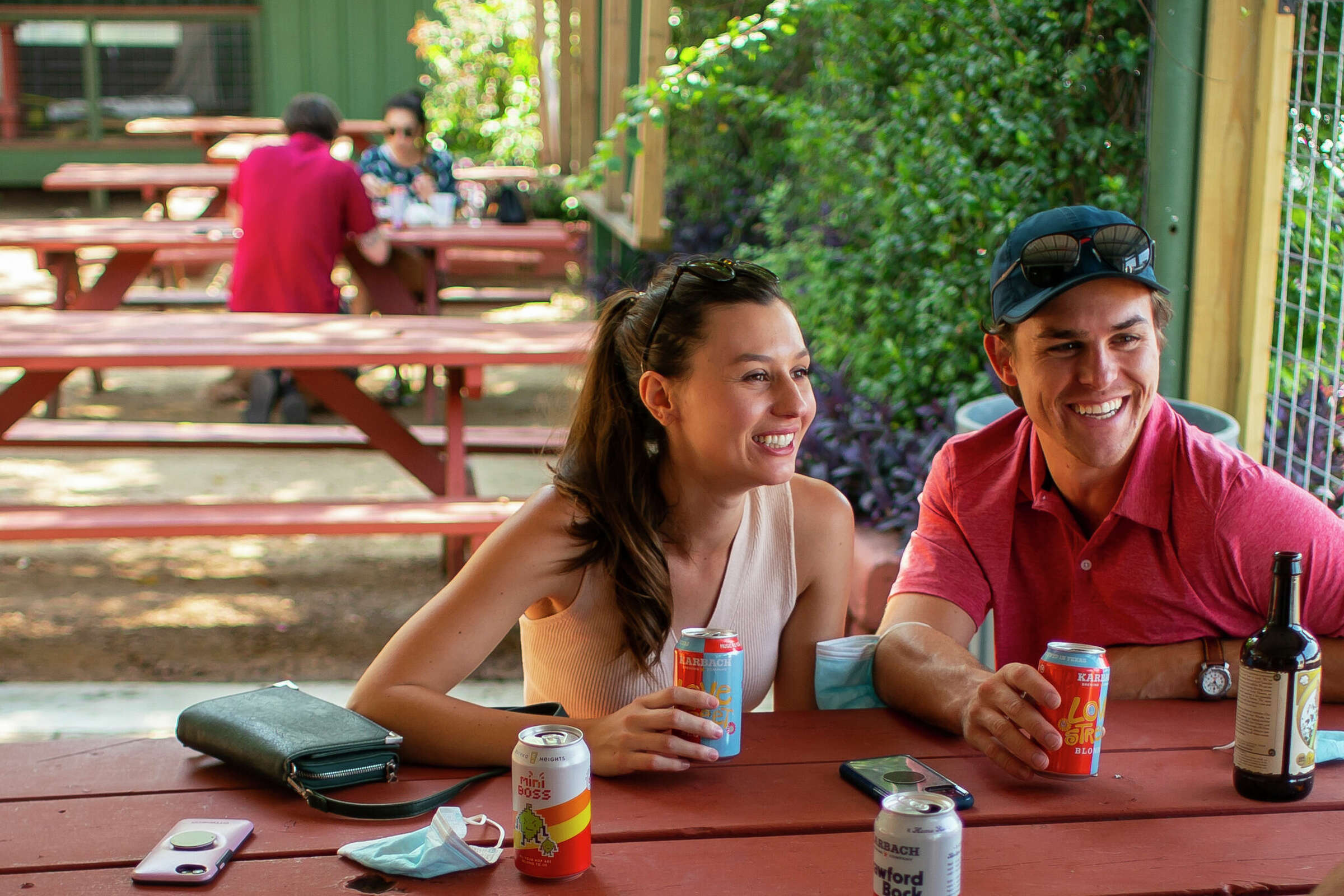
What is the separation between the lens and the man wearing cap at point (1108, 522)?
2.12m

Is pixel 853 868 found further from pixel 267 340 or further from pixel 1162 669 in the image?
pixel 267 340

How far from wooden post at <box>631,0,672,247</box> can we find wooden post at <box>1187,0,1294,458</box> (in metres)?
2.80

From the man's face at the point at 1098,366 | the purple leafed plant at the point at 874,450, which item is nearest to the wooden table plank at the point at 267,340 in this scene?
the purple leafed plant at the point at 874,450

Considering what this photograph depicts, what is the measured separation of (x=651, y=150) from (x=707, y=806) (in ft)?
16.6

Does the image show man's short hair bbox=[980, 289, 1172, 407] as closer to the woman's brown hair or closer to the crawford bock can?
the woman's brown hair

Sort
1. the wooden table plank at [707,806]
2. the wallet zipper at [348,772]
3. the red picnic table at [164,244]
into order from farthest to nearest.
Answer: the red picnic table at [164,244] < the wallet zipper at [348,772] < the wooden table plank at [707,806]

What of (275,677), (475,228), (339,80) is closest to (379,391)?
(475,228)

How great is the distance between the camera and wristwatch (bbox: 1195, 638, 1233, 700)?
215cm

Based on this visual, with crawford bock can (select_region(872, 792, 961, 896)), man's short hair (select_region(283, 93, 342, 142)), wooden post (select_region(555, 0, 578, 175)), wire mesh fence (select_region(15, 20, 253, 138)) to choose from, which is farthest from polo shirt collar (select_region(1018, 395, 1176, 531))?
wire mesh fence (select_region(15, 20, 253, 138))

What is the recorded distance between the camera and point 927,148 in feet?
15.6

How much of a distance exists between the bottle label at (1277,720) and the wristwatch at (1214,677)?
0.40m

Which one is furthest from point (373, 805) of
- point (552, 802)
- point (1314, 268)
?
point (1314, 268)

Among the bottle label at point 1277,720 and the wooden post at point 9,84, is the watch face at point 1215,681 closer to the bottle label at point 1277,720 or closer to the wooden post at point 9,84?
the bottle label at point 1277,720

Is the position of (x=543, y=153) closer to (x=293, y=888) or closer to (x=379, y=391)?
(x=379, y=391)
